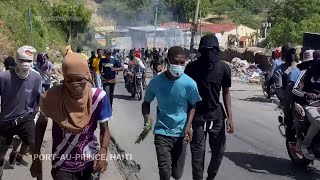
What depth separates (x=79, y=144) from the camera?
A: 430 centimetres

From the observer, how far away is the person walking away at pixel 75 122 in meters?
4.07

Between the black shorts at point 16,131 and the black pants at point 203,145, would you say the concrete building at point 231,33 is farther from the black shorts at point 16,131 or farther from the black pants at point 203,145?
the black shorts at point 16,131

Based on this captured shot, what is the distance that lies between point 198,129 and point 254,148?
343cm

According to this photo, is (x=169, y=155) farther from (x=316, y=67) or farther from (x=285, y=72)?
(x=285, y=72)

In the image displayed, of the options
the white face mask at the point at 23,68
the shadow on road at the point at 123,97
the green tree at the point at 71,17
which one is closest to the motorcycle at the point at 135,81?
the shadow on road at the point at 123,97

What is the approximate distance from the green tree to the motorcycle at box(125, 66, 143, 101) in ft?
102

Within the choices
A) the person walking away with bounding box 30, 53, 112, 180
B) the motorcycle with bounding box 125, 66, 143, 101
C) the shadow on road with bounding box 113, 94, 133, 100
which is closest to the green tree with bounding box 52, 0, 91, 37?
the shadow on road with bounding box 113, 94, 133, 100

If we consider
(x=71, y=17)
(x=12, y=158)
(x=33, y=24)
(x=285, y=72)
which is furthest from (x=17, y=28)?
(x=71, y=17)

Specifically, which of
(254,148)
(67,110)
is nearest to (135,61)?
(254,148)

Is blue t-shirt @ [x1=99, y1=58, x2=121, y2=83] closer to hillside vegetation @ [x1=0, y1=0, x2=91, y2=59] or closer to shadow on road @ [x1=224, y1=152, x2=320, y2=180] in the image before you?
shadow on road @ [x1=224, y1=152, x2=320, y2=180]

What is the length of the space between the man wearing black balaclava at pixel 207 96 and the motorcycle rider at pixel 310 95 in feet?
4.25

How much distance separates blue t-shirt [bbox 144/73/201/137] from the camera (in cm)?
587

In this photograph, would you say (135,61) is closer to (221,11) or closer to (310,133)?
(310,133)

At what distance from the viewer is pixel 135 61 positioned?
1930 centimetres
